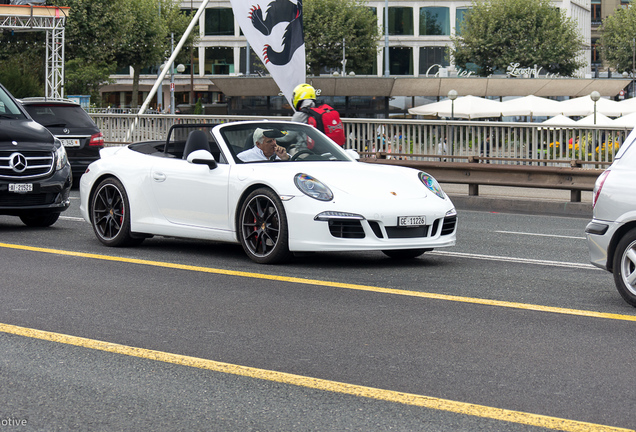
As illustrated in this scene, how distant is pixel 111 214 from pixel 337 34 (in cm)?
6801

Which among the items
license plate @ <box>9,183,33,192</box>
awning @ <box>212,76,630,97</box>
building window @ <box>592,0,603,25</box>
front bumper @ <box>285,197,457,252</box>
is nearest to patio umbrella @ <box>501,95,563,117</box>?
awning @ <box>212,76,630,97</box>

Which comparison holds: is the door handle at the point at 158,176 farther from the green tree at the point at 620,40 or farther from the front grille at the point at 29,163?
the green tree at the point at 620,40

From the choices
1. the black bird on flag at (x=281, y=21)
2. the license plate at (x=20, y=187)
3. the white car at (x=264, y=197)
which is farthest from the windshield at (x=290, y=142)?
the black bird on flag at (x=281, y=21)

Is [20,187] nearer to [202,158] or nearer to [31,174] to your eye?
[31,174]

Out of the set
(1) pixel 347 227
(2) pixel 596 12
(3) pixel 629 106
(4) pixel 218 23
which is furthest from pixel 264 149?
(2) pixel 596 12

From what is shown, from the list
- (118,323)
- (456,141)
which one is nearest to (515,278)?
(118,323)

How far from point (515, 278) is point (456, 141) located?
38.2 feet

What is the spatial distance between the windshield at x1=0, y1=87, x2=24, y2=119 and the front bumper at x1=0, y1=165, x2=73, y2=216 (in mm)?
1144

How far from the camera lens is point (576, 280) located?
26.9 feet

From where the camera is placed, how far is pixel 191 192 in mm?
9406

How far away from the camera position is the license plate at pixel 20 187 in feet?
37.2

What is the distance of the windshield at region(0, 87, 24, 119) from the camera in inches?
493

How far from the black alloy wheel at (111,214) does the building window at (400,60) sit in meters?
78.0

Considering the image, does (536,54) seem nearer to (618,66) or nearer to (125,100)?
(618,66)
